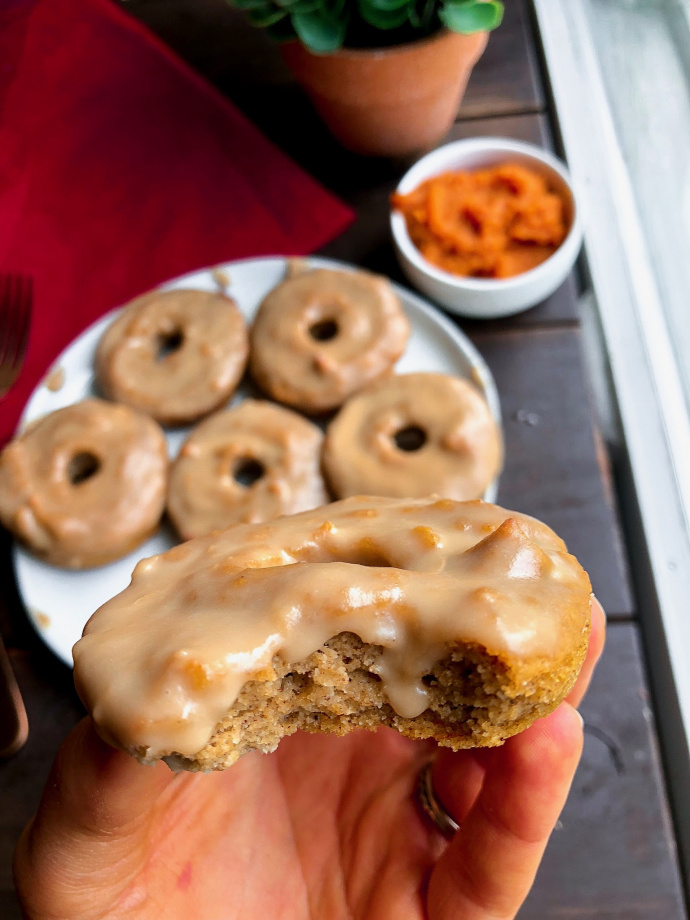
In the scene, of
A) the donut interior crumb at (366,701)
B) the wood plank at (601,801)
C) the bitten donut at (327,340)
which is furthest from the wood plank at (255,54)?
the donut interior crumb at (366,701)

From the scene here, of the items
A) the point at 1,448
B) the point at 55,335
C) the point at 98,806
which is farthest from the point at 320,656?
the point at 55,335

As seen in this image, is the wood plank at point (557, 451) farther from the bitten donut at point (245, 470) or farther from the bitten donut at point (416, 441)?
the bitten donut at point (245, 470)

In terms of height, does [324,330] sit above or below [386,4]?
below

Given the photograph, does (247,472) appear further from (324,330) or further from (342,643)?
(342,643)

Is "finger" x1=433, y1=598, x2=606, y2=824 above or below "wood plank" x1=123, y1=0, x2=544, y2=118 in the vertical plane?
below

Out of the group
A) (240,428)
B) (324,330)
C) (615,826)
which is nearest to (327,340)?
(324,330)

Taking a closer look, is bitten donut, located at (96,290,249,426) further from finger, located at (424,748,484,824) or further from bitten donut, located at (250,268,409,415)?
finger, located at (424,748,484,824)

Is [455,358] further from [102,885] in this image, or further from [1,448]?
[102,885]

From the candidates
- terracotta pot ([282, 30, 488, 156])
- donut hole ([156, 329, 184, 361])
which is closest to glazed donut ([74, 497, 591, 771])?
donut hole ([156, 329, 184, 361])
